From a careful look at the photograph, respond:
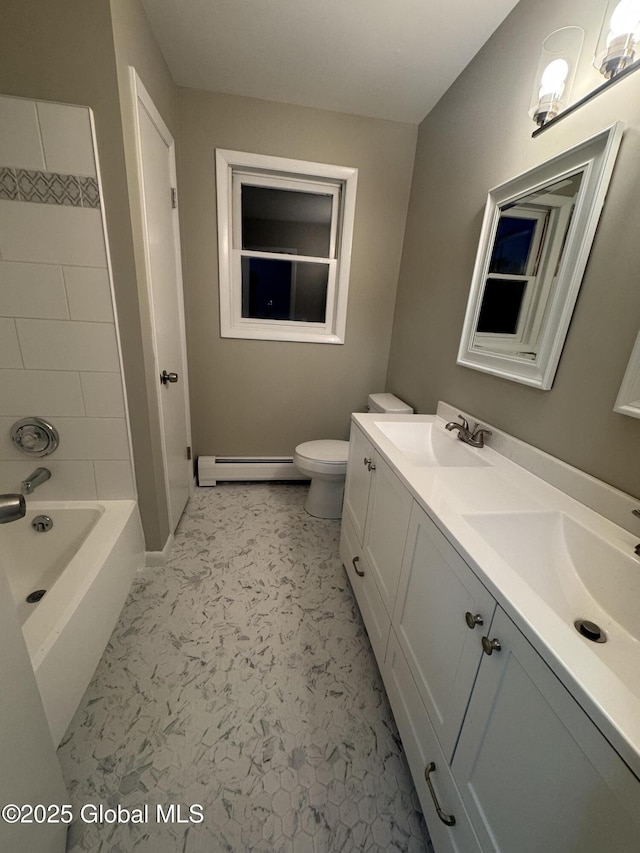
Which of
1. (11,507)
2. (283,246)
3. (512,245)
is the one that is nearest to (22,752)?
(11,507)

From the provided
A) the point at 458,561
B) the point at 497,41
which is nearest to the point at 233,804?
the point at 458,561

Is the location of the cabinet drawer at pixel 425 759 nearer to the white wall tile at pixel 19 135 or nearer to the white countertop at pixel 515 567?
the white countertop at pixel 515 567

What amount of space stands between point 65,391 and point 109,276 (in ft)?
1.63

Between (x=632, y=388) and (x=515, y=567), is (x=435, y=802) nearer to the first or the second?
(x=515, y=567)

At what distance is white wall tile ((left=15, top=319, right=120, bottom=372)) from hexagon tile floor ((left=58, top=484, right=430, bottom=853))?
3.38ft

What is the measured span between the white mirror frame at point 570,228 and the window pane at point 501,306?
105 mm

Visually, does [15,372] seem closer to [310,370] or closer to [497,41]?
[310,370]

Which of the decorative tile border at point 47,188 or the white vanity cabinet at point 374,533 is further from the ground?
the decorative tile border at point 47,188

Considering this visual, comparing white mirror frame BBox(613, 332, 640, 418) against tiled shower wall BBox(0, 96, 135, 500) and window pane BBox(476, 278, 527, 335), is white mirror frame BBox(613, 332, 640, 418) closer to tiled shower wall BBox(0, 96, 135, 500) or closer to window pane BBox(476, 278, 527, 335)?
window pane BBox(476, 278, 527, 335)

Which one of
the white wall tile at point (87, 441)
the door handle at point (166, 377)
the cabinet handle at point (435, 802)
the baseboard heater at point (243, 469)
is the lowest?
the baseboard heater at point (243, 469)

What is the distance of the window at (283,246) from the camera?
2008 mm

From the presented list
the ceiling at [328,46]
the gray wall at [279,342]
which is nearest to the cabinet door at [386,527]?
the gray wall at [279,342]

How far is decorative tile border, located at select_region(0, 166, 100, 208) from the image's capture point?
44.4 inches

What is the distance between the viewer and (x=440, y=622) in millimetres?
793
